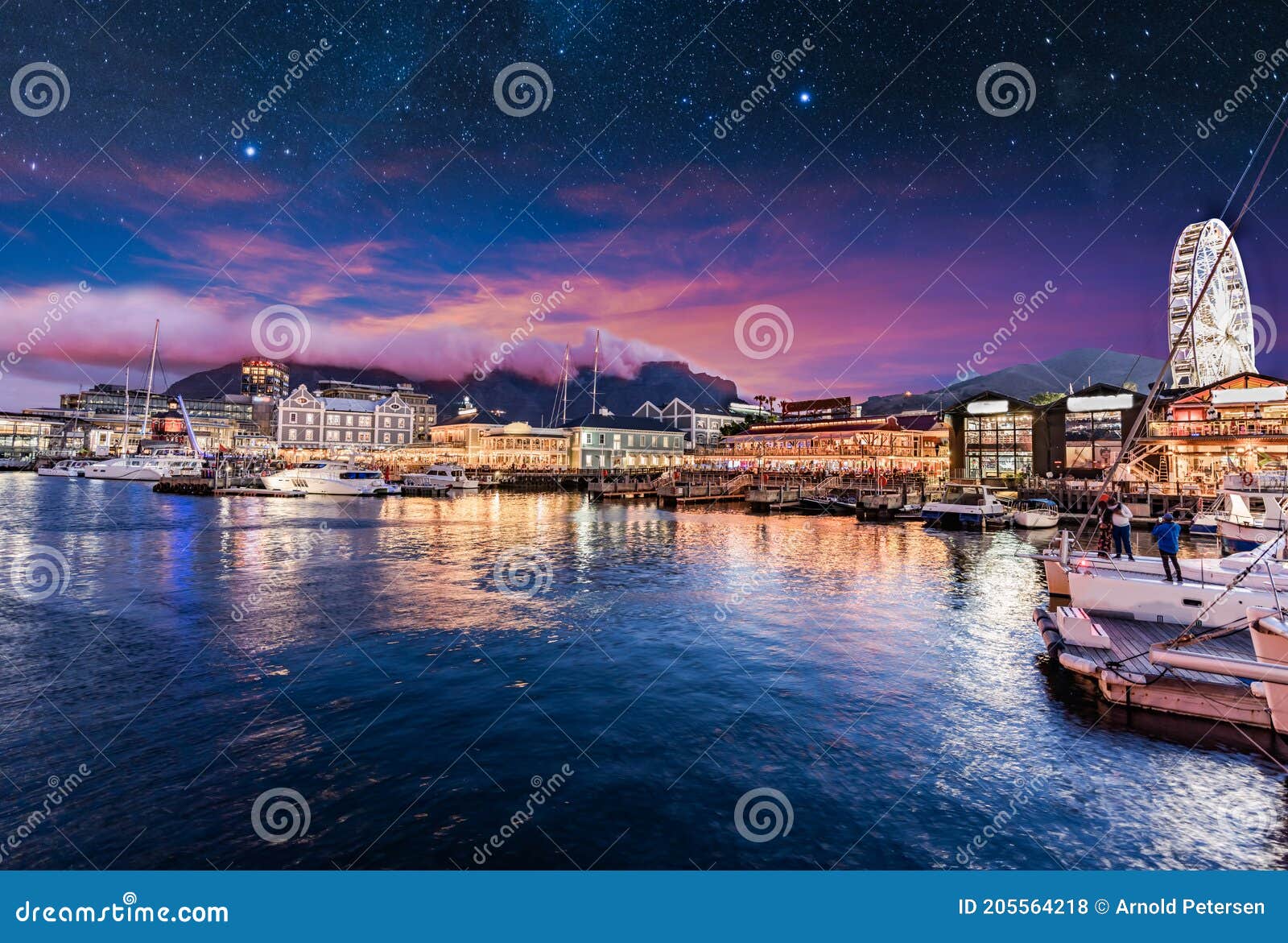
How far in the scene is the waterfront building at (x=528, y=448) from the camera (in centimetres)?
11219

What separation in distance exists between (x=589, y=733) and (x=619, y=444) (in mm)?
103862

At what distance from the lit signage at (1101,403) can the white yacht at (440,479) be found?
78699mm

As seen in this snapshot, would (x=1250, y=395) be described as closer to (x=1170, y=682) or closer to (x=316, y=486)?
(x=1170, y=682)

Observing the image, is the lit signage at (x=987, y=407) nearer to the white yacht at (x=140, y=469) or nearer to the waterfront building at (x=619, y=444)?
the waterfront building at (x=619, y=444)

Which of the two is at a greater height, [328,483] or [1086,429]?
[1086,429]

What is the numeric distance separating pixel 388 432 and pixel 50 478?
185 feet

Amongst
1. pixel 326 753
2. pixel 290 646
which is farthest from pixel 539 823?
pixel 290 646

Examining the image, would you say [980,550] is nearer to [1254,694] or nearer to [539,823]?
[1254,694]

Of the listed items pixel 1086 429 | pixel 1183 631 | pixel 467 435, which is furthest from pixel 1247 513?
pixel 467 435

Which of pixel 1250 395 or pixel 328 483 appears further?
pixel 328 483

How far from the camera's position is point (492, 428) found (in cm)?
11506

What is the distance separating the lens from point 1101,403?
69.5m

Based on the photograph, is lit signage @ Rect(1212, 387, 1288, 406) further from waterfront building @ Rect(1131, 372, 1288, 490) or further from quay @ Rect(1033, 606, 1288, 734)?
quay @ Rect(1033, 606, 1288, 734)

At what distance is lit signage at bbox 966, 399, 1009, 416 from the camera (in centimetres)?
7556
